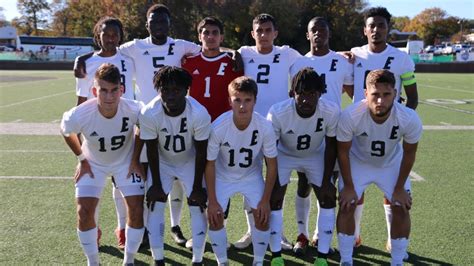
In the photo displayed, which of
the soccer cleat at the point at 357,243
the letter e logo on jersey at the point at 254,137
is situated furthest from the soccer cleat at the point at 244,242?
the letter e logo on jersey at the point at 254,137

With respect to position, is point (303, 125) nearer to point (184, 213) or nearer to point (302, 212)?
point (302, 212)

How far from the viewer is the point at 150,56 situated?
13.9 ft

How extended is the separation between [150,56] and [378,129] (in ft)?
6.98

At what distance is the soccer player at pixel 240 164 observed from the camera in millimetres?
3449

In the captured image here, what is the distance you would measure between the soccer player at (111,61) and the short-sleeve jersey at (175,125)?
78 centimetres

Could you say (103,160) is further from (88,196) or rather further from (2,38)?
(2,38)

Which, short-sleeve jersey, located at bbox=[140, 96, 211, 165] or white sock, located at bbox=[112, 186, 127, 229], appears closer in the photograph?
short-sleeve jersey, located at bbox=[140, 96, 211, 165]

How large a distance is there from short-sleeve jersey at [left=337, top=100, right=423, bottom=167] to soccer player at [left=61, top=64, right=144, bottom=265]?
1609 mm

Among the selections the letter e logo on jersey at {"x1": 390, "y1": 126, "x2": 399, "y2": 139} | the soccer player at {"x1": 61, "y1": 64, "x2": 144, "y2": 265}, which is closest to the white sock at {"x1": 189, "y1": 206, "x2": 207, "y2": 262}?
the soccer player at {"x1": 61, "y1": 64, "x2": 144, "y2": 265}

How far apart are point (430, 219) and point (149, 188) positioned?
2.85m

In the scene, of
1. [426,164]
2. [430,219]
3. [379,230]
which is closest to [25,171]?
[379,230]

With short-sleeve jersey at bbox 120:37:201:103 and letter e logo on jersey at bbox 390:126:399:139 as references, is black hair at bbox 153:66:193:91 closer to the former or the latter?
short-sleeve jersey at bbox 120:37:201:103

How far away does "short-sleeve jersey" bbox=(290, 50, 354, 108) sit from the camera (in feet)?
13.3

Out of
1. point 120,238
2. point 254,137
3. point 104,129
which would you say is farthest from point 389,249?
point 104,129
